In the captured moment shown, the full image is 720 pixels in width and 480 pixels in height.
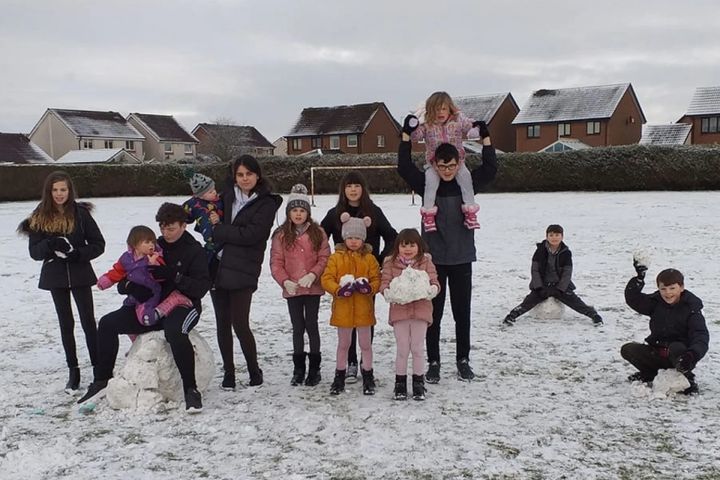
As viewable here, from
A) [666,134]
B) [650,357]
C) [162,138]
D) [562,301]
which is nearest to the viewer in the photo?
[650,357]

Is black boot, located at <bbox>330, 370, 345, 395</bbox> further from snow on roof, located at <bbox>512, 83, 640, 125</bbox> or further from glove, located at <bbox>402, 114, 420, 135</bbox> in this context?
snow on roof, located at <bbox>512, 83, 640, 125</bbox>

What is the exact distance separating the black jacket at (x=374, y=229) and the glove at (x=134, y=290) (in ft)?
4.77

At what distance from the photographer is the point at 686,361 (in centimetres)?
439

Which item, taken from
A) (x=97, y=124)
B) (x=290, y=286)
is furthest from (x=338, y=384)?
(x=97, y=124)

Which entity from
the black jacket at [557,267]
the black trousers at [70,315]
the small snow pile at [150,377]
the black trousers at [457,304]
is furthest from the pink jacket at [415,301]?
the black jacket at [557,267]

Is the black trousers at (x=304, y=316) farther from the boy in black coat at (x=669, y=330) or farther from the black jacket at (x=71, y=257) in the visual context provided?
the boy in black coat at (x=669, y=330)

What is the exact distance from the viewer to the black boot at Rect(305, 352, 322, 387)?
4918 mm

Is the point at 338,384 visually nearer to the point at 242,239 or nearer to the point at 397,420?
the point at 397,420

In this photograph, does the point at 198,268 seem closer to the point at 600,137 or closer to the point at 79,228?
the point at 79,228

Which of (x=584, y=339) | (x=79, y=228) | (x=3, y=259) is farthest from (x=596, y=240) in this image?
(x=3, y=259)

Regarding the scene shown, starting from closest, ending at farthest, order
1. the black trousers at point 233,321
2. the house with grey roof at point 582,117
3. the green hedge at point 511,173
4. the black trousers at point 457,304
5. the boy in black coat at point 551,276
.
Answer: the black trousers at point 233,321 < the black trousers at point 457,304 < the boy in black coat at point 551,276 < the green hedge at point 511,173 < the house with grey roof at point 582,117

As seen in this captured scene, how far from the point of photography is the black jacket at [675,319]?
445 cm

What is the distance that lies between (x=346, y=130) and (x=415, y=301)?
164ft

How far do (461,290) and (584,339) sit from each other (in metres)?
1.76
